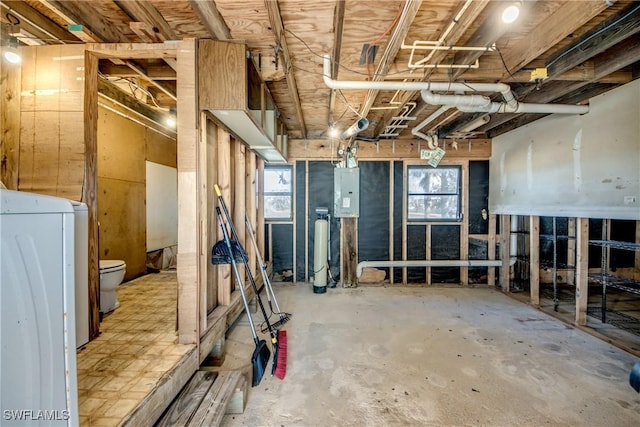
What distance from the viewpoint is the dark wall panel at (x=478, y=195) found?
428cm

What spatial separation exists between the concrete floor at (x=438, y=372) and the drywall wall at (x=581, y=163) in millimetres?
1286

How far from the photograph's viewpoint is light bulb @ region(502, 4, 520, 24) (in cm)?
141

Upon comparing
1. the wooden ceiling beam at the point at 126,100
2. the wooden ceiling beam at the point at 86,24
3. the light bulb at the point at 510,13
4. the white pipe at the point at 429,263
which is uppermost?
the wooden ceiling beam at the point at 126,100

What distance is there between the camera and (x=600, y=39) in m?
1.77

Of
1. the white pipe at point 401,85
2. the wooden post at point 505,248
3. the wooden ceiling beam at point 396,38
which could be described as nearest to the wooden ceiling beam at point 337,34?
the white pipe at point 401,85

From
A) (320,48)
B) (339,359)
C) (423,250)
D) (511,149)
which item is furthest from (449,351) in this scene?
(511,149)

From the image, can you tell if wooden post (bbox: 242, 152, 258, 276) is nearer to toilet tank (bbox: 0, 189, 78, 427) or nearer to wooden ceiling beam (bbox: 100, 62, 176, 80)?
wooden ceiling beam (bbox: 100, 62, 176, 80)

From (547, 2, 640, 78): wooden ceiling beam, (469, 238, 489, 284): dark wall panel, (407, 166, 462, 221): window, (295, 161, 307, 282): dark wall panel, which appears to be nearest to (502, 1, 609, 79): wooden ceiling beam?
(547, 2, 640, 78): wooden ceiling beam

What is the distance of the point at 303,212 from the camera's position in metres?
4.35

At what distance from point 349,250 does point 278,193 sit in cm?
146

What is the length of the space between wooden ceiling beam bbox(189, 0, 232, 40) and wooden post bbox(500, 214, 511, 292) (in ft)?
13.8

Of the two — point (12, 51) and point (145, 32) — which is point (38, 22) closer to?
point (12, 51)

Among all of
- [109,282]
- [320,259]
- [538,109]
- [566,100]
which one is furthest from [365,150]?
[109,282]

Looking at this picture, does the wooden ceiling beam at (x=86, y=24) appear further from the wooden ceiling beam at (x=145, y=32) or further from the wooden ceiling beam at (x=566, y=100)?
the wooden ceiling beam at (x=566, y=100)
